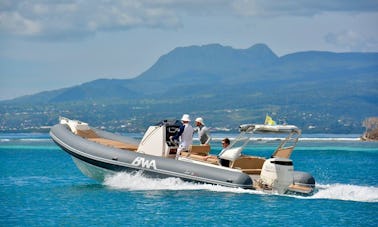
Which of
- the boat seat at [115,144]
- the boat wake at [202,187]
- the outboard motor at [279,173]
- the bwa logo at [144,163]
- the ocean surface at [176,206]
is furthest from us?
the boat seat at [115,144]

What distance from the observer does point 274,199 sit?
25047mm

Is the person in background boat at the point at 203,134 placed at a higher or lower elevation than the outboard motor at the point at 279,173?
higher

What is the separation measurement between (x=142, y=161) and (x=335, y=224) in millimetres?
7064

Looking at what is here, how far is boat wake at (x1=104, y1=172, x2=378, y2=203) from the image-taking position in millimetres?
25812

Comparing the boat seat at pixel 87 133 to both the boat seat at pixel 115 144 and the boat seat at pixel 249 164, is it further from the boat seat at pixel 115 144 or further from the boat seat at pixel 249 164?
the boat seat at pixel 249 164

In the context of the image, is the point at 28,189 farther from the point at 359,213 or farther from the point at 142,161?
the point at 359,213

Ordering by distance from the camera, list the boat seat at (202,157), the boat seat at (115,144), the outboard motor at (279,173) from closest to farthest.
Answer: the outboard motor at (279,173) → the boat seat at (202,157) → the boat seat at (115,144)

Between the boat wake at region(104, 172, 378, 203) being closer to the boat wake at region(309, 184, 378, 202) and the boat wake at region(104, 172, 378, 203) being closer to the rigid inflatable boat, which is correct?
the boat wake at region(309, 184, 378, 202)

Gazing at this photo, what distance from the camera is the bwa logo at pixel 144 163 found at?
27153 millimetres

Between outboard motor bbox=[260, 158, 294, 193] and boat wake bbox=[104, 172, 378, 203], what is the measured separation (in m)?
0.48

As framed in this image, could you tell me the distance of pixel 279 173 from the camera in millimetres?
24719

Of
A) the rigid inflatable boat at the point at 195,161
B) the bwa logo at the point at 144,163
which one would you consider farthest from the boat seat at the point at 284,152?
the bwa logo at the point at 144,163

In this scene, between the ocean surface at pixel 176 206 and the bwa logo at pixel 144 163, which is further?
the bwa logo at pixel 144 163

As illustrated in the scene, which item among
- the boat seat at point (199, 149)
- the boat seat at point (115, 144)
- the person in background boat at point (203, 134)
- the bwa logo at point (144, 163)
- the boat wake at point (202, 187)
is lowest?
the boat wake at point (202, 187)
